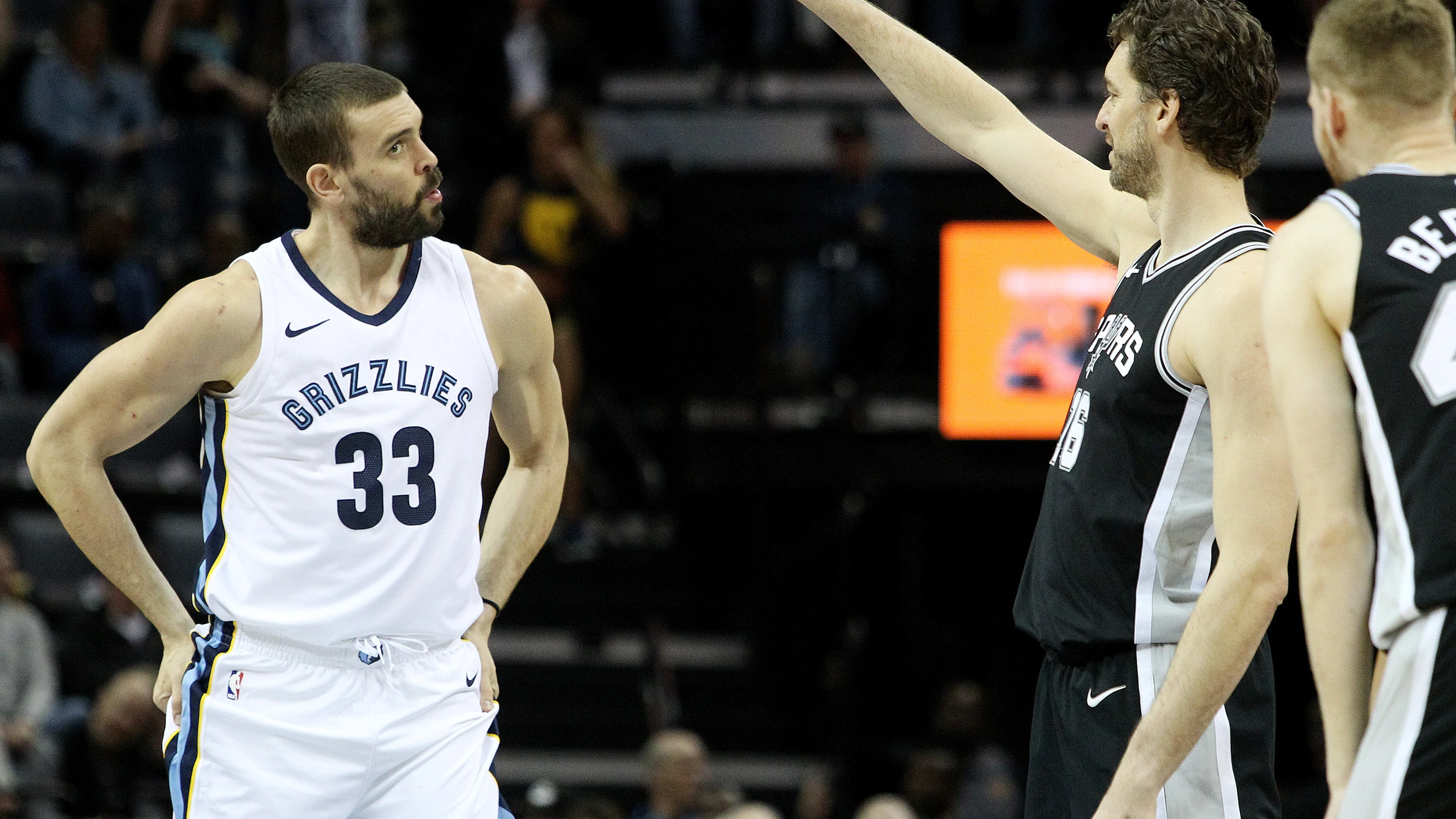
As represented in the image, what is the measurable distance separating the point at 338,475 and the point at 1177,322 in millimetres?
1905

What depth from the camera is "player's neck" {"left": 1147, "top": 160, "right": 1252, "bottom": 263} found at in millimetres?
3566

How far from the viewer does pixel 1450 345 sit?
109 inches

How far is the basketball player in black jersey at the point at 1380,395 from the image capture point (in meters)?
2.75

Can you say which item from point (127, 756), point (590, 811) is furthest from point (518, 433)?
point (127, 756)

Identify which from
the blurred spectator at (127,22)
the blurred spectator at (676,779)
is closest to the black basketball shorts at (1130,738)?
the blurred spectator at (676,779)

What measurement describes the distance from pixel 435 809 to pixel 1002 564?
9.11 metres

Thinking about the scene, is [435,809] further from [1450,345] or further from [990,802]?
[990,802]

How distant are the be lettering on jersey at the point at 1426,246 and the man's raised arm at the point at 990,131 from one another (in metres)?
1.21

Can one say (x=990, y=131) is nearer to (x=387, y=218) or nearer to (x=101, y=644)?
(x=387, y=218)

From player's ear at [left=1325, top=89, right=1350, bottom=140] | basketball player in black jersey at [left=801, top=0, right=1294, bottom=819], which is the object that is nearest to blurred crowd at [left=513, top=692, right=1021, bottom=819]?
basketball player in black jersey at [left=801, top=0, right=1294, bottom=819]

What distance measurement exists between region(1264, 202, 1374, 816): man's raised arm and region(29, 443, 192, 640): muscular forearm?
2.61 meters

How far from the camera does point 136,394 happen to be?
396 cm

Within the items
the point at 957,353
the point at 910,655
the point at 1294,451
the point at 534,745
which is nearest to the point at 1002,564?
the point at 910,655

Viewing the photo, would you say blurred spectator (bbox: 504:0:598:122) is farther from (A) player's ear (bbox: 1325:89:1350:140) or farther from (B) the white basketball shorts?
(A) player's ear (bbox: 1325:89:1350:140)
